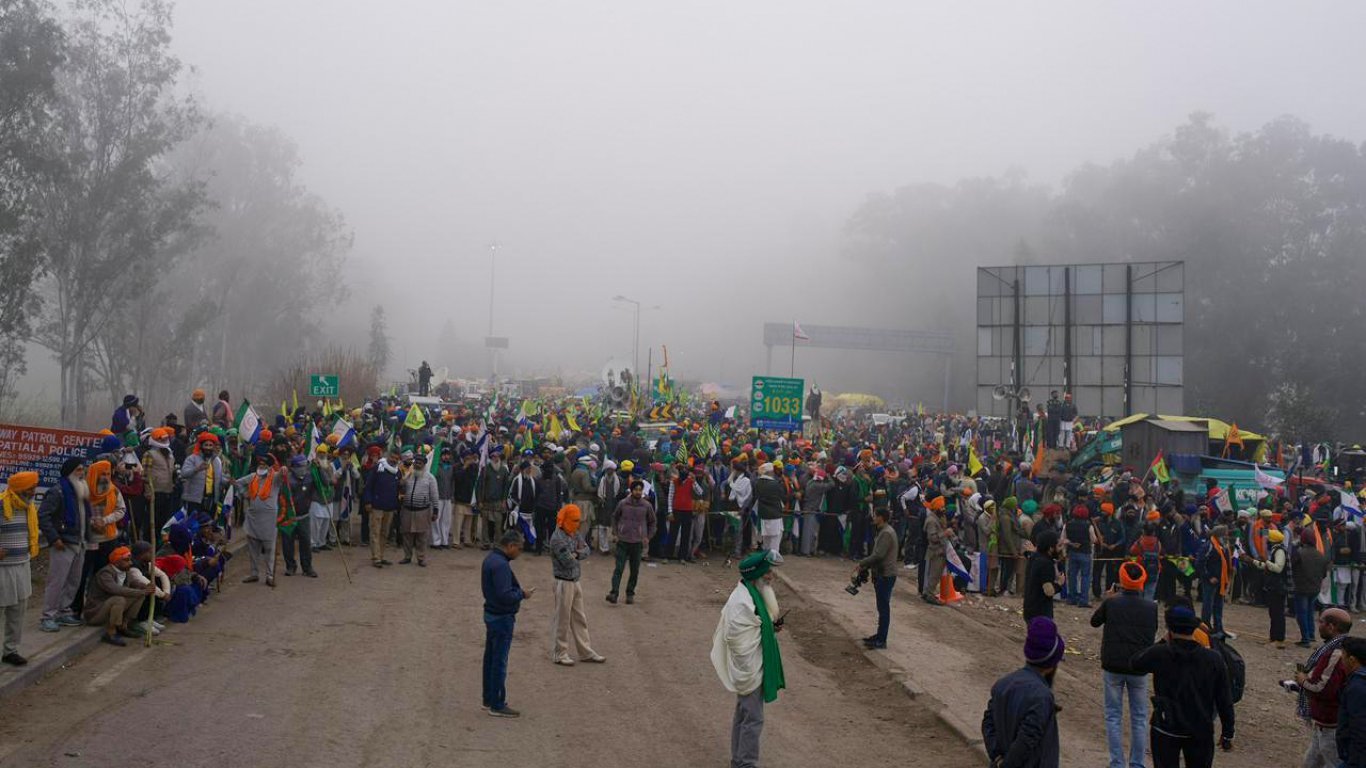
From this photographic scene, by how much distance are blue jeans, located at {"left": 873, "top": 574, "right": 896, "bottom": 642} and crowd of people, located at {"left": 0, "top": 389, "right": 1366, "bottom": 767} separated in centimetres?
3

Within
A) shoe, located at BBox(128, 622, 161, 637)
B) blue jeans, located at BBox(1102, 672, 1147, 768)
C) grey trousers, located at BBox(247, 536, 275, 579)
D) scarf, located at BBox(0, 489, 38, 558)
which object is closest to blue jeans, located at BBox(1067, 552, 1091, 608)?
blue jeans, located at BBox(1102, 672, 1147, 768)

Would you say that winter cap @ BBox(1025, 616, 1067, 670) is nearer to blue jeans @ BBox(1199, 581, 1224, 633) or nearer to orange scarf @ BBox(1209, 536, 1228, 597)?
orange scarf @ BBox(1209, 536, 1228, 597)

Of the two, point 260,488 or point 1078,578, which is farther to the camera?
point 1078,578

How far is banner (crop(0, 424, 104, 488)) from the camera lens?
13.0 meters

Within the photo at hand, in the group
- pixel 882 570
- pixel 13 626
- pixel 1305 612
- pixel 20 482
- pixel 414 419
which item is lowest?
pixel 1305 612

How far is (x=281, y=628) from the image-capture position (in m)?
12.2

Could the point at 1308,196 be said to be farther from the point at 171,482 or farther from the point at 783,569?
the point at 171,482

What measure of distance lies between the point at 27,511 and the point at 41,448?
396 cm

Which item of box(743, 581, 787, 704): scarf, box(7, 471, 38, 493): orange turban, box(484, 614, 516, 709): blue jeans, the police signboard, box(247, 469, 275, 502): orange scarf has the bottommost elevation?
box(484, 614, 516, 709): blue jeans

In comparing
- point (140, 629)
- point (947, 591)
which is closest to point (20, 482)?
point (140, 629)

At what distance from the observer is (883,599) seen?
12430mm

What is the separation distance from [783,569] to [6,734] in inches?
501

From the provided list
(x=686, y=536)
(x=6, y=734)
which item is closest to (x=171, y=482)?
(x=6, y=734)

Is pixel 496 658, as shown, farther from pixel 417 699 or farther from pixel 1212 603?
pixel 1212 603
